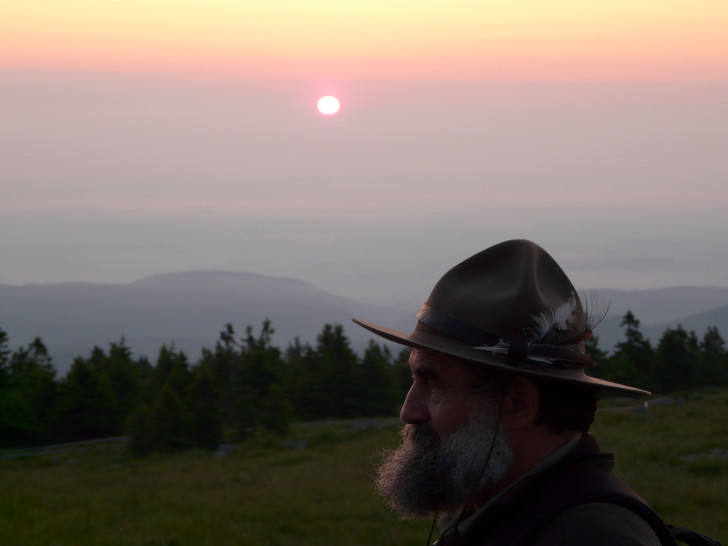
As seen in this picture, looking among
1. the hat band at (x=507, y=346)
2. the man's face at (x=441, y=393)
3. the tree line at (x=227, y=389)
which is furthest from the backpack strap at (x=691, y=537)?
the tree line at (x=227, y=389)

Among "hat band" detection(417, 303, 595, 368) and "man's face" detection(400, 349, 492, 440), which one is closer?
"hat band" detection(417, 303, 595, 368)

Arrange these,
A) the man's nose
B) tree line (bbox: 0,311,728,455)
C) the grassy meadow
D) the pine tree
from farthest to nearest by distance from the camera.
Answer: the pine tree, tree line (bbox: 0,311,728,455), the grassy meadow, the man's nose

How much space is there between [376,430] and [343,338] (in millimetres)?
9719

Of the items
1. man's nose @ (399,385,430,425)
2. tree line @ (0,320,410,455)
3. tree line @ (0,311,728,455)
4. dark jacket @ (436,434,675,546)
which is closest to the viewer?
→ dark jacket @ (436,434,675,546)

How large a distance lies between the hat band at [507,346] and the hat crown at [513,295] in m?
0.02

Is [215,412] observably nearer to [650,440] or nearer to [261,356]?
[261,356]

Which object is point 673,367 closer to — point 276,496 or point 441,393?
point 276,496

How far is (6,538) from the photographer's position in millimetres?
9438

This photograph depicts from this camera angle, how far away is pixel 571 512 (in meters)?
1.84

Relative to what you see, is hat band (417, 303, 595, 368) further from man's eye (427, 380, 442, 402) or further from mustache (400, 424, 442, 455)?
mustache (400, 424, 442, 455)

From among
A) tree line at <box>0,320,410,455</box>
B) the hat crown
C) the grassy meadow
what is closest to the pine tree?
Result: tree line at <box>0,320,410,455</box>

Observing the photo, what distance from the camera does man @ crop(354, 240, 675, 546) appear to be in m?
2.05

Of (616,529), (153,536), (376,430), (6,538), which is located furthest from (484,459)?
(376,430)

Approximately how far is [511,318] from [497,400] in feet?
0.73
